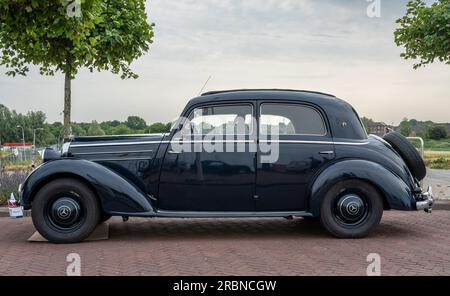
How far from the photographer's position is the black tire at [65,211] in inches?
265

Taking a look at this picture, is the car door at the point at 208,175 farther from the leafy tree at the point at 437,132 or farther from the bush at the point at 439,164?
the leafy tree at the point at 437,132

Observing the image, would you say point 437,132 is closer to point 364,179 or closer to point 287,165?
point 364,179

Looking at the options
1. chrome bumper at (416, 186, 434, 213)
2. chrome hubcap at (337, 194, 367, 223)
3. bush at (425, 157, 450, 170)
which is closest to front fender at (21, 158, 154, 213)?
chrome hubcap at (337, 194, 367, 223)

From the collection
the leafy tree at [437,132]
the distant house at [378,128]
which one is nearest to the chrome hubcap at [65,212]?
the distant house at [378,128]

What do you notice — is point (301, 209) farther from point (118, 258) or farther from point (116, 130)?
point (116, 130)

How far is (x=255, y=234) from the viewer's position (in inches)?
290

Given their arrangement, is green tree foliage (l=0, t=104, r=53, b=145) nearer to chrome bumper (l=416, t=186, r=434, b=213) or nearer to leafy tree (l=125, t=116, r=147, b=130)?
leafy tree (l=125, t=116, r=147, b=130)

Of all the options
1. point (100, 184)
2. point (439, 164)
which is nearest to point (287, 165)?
point (100, 184)

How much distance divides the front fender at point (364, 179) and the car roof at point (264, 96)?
0.95m

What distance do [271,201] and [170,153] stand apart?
144 centimetres

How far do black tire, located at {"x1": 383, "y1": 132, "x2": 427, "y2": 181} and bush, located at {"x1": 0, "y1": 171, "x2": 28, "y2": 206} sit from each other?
732 cm

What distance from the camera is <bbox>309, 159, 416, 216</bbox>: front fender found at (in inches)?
267
